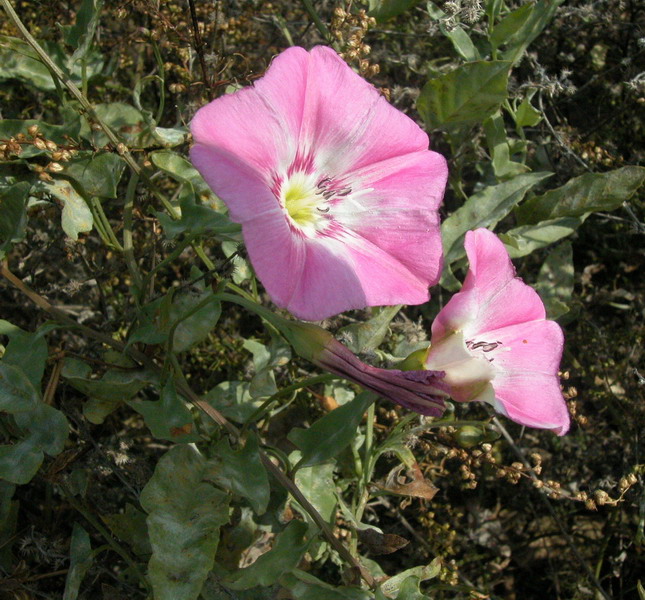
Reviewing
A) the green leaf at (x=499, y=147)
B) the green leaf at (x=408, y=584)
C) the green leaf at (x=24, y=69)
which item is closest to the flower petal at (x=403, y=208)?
the green leaf at (x=499, y=147)

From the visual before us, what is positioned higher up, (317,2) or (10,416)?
(317,2)

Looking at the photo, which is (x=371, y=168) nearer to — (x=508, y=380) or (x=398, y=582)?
(x=508, y=380)

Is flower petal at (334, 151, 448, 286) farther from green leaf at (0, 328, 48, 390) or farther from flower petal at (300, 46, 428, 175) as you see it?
green leaf at (0, 328, 48, 390)

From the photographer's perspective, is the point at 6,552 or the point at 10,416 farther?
the point at 6,552

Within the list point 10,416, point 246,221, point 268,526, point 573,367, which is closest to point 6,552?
point 10,416

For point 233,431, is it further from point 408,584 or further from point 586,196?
point 586,196

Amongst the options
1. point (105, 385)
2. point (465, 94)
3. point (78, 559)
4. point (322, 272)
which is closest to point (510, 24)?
point (465, 94)
